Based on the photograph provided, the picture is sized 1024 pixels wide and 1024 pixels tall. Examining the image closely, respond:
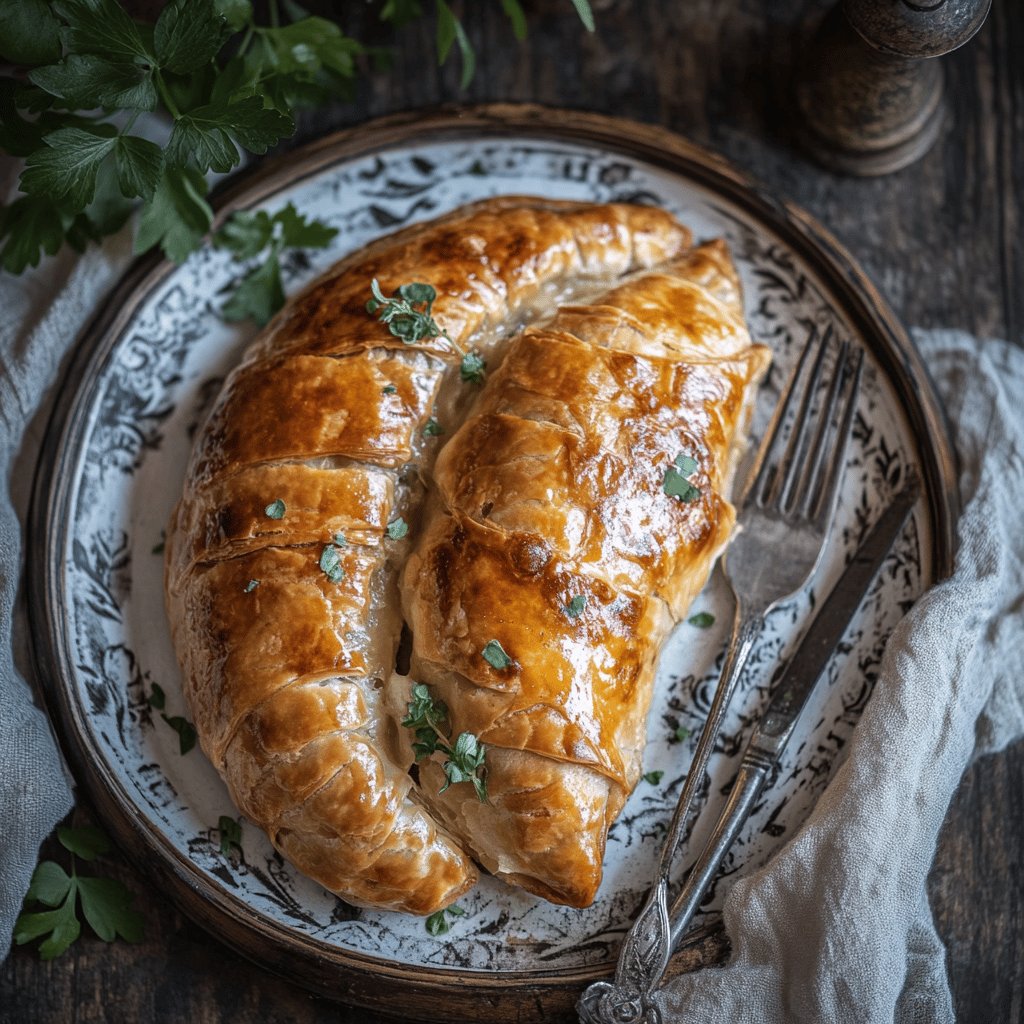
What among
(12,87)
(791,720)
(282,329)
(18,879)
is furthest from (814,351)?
(18,879)

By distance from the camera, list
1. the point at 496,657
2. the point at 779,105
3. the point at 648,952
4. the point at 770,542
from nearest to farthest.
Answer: the point at 496,657 → the point at 648,952 → the point at 770,542 → the point at 779,105

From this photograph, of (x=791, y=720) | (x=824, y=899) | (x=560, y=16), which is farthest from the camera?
(x=560, y=16)

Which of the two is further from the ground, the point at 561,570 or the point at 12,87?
the point at 12,87

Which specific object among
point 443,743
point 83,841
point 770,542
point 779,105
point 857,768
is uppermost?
point 779,105

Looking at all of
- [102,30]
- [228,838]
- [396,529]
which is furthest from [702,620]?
[102,30]

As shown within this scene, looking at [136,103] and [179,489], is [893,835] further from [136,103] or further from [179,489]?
[136,103]

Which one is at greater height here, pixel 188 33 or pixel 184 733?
pixel 188 33

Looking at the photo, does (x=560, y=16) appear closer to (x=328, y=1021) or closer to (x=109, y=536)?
(x=109, y=536)
